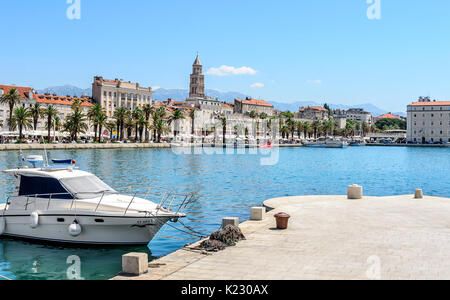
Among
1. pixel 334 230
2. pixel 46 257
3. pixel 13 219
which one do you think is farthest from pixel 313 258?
pixel 13 219

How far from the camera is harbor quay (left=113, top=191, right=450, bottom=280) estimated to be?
11.9m


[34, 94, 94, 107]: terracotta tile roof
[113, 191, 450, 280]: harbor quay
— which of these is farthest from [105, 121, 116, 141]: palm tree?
[113, 191, 450, 280]: harbor quay

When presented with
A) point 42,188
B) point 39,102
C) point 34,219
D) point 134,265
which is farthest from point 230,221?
point 39,102

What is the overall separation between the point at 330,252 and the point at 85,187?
34.9ft

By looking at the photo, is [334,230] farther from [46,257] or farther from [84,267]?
[46,257]

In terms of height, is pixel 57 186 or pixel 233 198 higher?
pixel 57 186

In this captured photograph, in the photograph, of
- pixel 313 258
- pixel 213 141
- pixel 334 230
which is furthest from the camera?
pixel 213 141

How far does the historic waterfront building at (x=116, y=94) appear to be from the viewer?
16162 centimetres

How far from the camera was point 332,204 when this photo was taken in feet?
79.8

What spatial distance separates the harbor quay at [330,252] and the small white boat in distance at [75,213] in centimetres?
339

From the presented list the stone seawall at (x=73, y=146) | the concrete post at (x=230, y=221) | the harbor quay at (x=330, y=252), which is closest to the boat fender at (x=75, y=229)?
the harbor quay at (x=330, y=252)

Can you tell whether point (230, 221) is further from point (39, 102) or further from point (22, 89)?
point (22, 89)

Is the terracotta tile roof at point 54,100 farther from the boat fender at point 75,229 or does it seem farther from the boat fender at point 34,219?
the boat fender at point 75,229
